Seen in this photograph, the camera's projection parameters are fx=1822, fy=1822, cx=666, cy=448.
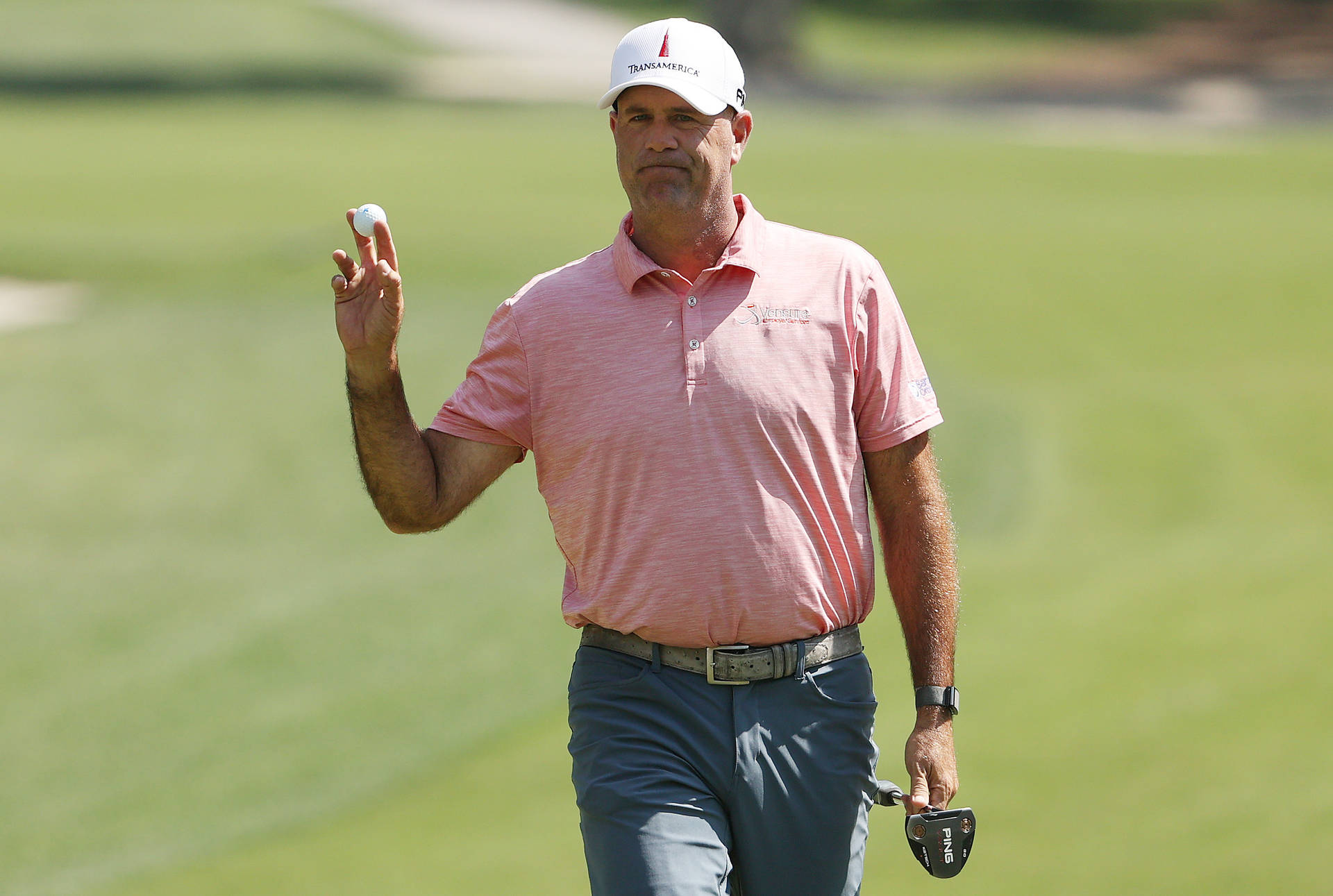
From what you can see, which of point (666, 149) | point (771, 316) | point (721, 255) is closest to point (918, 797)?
point (771, 316)

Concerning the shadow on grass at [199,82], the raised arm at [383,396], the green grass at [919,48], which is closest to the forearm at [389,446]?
the raised arm at [383,396]

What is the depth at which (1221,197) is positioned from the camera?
2020 cm

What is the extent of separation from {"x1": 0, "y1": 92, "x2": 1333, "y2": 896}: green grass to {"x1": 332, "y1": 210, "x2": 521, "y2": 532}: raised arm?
106 inches

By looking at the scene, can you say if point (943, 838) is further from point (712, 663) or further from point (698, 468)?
point (698, 468)

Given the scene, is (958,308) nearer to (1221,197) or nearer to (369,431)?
(1221,197)

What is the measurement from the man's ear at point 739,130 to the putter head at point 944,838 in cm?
146

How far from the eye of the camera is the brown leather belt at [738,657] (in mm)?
3703

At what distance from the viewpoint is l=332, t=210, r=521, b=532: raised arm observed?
3719mm

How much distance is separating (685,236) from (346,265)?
0.71 meters

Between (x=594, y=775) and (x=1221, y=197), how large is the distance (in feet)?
59.0

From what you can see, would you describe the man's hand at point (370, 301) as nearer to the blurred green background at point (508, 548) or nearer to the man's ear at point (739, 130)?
the man's ear at point (739, 130)

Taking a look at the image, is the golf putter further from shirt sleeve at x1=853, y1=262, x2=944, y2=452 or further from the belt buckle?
shirt sleeve at x1=853, y1=262, x2=944, y2=452

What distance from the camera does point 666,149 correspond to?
375 centimetres

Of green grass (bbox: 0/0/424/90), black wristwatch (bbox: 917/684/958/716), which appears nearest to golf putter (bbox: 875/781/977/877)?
black wristwatch (bbox: 917/684/958/716)
